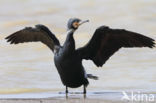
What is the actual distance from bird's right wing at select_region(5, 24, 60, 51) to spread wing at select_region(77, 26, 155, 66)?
97 centimetres

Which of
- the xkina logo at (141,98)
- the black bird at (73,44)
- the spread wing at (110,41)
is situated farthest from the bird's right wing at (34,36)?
the xkina logo at (141,98)

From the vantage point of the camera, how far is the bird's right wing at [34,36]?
42.2 feet

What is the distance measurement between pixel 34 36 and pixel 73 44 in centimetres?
254

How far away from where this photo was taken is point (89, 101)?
1095 centimetres

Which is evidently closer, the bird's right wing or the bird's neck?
the bird's neck

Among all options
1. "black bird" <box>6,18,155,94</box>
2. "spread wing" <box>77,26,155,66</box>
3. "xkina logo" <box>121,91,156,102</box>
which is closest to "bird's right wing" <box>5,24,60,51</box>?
"black bird" <box>6,18,155,94</box>

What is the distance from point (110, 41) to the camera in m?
13.4

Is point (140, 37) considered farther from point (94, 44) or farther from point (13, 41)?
point (13, 41)

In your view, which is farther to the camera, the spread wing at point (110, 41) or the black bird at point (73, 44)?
the spread wing at point (110, 41)

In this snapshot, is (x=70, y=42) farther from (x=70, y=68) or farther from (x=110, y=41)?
(x=110, y=41)

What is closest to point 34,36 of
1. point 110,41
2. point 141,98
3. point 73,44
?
point 110,41

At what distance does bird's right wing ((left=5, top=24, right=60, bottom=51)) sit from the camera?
507 inches

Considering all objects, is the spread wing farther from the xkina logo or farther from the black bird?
the xkina logo

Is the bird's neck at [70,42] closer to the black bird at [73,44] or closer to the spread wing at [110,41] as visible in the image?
the black bird at [73,44]
